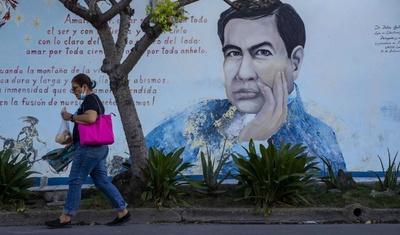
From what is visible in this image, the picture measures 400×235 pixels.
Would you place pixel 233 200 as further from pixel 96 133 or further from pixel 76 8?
pixel 76 8

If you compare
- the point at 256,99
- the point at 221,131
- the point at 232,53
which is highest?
the point at 232,53

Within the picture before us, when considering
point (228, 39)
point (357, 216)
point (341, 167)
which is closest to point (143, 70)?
point (228, 39)

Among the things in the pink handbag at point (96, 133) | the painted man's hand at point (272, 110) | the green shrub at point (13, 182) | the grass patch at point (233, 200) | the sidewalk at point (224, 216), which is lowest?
the sidewalk at point (224, 216)

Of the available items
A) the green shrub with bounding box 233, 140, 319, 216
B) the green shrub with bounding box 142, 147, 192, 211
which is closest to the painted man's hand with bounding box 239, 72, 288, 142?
the green shrub with bounding box 233, 140, 319, 216

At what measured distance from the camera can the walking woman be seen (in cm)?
868

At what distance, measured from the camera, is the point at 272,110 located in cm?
1183

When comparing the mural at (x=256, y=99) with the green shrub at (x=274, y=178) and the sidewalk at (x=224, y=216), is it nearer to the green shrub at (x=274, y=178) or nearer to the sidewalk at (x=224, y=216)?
the green shrub at (x=274, y=178)

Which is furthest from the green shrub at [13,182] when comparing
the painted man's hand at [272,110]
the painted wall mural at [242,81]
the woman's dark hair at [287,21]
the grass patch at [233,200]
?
the woman's dark hair at [287,21]

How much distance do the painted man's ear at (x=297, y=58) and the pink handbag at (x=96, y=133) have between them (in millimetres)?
4024

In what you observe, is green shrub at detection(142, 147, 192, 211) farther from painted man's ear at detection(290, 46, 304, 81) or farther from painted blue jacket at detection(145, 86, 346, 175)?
painted man's ear at detection(290, 46, 304, 81)

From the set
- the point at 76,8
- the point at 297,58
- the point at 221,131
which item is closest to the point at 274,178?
the point at 221,131

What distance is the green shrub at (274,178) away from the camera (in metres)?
9.30

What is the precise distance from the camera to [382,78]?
11781mm

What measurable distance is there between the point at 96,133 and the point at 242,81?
3.75m
